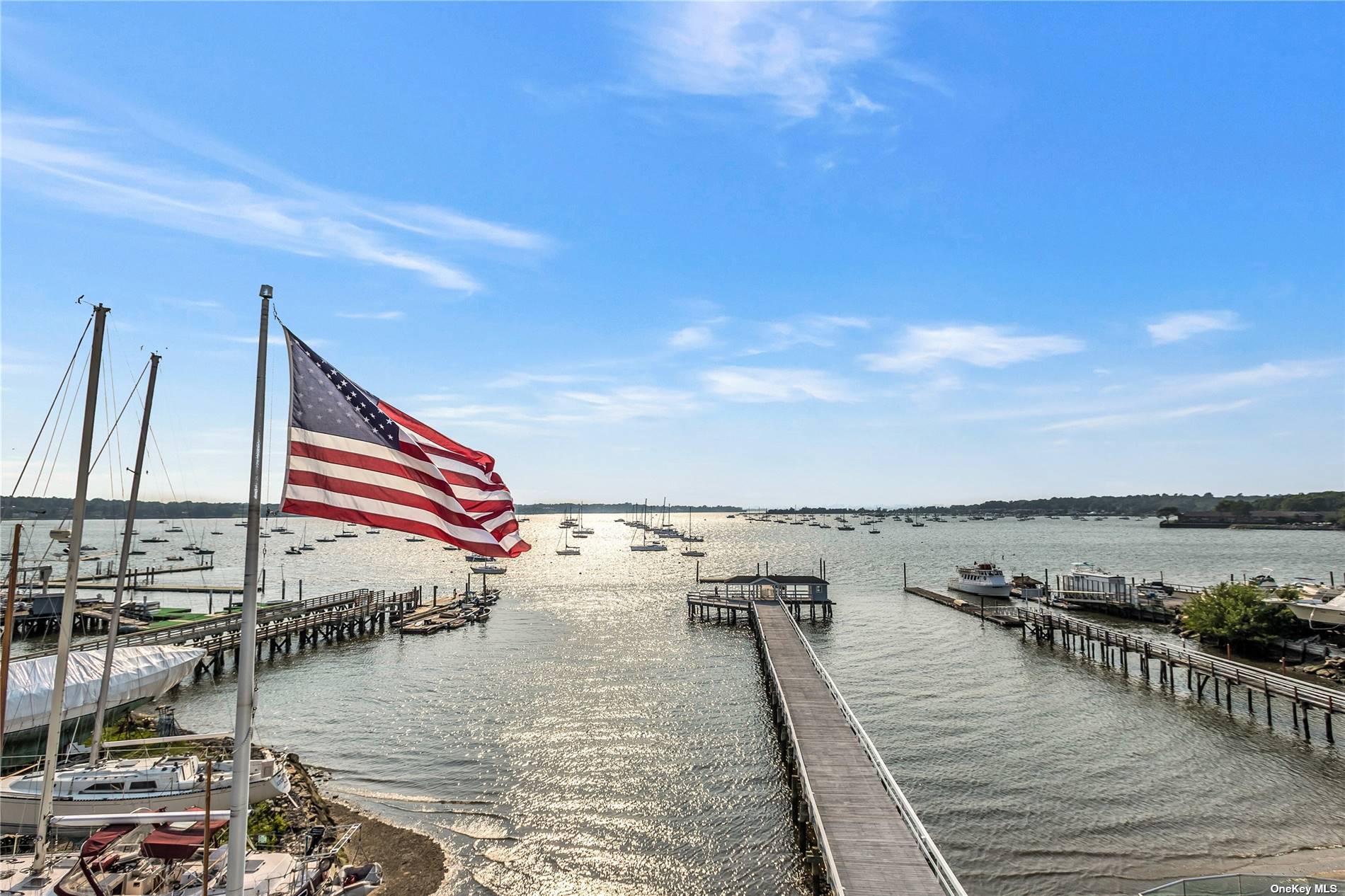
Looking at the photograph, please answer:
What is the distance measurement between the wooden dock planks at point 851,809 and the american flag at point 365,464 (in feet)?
38.1

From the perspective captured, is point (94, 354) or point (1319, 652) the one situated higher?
point (94, 354)

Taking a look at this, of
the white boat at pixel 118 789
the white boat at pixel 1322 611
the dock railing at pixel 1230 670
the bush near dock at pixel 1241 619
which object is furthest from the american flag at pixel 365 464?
the white boat at pixel 1322 611

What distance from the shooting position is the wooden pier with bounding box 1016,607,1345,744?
3167cm

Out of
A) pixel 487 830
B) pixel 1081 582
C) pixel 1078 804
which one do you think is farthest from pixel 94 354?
pixel 1081 582

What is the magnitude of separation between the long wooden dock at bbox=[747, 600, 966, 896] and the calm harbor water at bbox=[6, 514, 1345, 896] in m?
1.34

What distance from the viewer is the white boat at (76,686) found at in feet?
94.4

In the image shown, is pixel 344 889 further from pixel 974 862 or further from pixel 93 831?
pixel 974 862

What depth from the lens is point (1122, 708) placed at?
3684cm

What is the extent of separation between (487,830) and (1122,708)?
31.8 m

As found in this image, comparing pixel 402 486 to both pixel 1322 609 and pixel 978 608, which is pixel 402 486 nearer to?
pixel 1322 609

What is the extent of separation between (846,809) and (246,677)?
54.0 feet

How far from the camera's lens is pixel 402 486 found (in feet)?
37.3

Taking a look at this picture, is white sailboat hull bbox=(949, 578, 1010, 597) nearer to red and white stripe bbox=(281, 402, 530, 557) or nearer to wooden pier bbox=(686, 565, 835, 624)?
wooden pier bbox=(686, 565, 835, 624)

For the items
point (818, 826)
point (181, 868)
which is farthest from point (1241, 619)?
point (181, 868)
